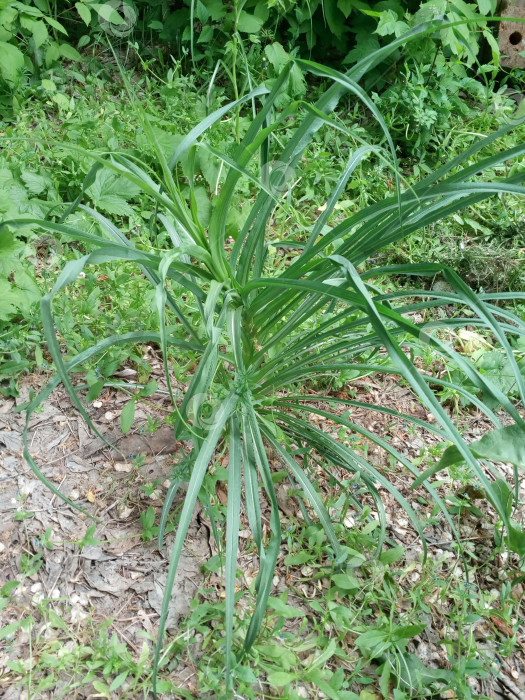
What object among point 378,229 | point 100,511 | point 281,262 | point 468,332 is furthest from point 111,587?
point 468,332

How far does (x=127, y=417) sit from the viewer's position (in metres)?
1.69

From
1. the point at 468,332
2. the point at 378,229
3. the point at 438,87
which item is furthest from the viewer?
the point at 438,87

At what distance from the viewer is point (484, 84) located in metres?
3.27

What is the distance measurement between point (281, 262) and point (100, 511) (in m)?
1.09

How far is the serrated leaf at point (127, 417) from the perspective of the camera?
1.68 metres

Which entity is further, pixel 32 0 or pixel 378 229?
pixel 32 0

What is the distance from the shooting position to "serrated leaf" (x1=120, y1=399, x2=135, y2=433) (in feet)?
5.53

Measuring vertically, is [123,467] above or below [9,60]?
below

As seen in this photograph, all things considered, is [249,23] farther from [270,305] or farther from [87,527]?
[87,527]

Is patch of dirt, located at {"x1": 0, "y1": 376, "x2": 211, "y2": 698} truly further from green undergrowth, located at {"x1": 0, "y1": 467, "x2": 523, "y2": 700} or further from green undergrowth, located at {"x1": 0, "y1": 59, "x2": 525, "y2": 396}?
green undergrowth, located at {"x1": 0, "y1": 59, "x2": 525, "y2": 396}

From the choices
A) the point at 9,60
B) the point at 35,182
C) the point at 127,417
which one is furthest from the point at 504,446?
the point at 9,60

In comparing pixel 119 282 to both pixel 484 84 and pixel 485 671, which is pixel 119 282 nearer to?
pixel 485 671

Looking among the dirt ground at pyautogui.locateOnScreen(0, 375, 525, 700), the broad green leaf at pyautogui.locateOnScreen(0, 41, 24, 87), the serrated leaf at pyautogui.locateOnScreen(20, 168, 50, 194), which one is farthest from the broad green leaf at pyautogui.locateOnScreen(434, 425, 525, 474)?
the broad green leaf at pyautogui.locateOnScreen(0, 41, 24, 87)

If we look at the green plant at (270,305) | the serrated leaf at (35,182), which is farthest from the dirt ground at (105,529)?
the serrated leaf at (35,182)
